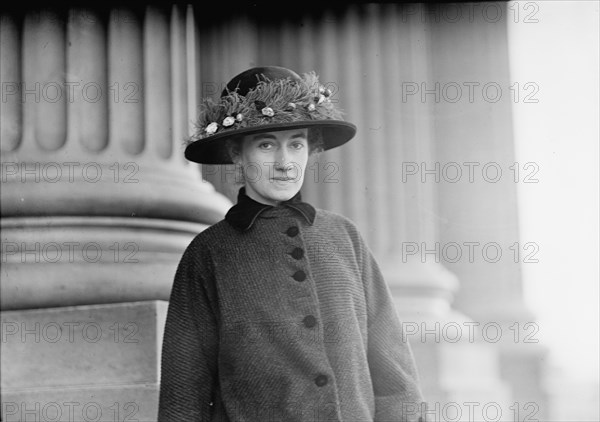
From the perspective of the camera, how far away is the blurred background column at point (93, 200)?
3398mm

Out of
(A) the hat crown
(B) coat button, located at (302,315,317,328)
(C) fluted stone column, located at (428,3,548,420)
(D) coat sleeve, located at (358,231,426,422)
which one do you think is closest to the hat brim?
(A) the hat crown

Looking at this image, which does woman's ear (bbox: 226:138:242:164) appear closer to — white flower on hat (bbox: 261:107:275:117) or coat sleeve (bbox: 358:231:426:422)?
white flower on hat (bbox: 261:107:275:117)

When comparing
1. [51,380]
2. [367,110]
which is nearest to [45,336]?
[51,380]

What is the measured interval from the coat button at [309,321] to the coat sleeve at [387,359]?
225 millimetres

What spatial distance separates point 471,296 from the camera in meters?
5.15

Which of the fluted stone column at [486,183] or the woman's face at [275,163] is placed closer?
the woman's face at [275,163]

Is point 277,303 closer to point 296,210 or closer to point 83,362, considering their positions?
point 296,210

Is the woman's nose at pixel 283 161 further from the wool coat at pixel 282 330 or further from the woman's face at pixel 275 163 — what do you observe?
the wool coat at pixel 282 330

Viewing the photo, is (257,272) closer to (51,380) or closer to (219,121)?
(219,121)

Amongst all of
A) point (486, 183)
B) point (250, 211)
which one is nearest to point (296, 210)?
point (250, 211)

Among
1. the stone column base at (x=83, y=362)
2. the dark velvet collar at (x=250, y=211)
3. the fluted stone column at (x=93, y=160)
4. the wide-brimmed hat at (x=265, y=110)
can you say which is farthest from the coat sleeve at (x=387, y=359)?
the fluted stone column at (x=93, y=160)

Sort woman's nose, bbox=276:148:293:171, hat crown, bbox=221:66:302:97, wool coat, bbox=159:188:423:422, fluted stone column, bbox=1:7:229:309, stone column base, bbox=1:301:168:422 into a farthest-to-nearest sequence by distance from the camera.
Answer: fluted stone column, bbox=1:7:229:309 → stone column base, bbox=1:301:168:422 → hat crown, bbox=221:66:302:97 → woman's nose, bbox=276:148:293:171 → wool coat, bbox=159:188:423:422

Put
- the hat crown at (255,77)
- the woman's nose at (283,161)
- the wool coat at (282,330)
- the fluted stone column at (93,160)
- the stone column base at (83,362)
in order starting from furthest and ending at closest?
the fluted stone column at (93,160) < the stone column base at (83,362) < the hat crown at (255,77) < the woman's nose at (283,161) < the wool coat at (282,330)

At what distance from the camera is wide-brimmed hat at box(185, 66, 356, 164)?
2857 millimetres
